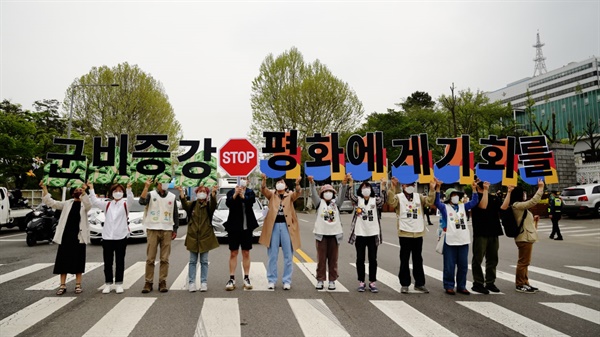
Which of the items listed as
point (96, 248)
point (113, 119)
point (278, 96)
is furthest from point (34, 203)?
point (278, 96)

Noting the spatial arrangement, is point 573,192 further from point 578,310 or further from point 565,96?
point 565,96

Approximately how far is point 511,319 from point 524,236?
222cm

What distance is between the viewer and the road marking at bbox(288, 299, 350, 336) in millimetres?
4527

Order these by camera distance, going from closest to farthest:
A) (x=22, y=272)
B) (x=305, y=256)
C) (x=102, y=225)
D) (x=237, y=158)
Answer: (x=237, y=158), (x=22, y=272), (x=305, y=256), (x=102, y=225)

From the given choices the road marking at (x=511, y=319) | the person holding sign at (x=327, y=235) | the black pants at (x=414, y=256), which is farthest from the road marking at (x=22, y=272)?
the road marking at (x=511, y=319)

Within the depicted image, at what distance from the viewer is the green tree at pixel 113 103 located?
33938mm

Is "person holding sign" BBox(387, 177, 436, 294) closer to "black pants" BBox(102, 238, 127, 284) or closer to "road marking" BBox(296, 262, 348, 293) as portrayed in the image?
"road marking" BBox(296, 262, 348, 293)

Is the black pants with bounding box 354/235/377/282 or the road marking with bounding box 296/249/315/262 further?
the road marking with bounding box 296/249/315/262

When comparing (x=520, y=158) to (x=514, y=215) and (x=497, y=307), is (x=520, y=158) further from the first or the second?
(x=497, y=307)

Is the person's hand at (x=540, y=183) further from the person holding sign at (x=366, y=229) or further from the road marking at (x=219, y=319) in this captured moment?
the road marking at (x=219, y=319)

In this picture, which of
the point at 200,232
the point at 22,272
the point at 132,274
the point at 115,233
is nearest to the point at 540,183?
the point at 200,232

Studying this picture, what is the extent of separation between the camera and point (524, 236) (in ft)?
22.6

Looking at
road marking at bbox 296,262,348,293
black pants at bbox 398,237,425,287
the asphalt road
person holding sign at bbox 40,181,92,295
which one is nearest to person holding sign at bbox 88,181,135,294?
person holding sign at bbox 40,181,92,295

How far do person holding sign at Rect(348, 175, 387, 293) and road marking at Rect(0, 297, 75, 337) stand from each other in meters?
4.61
